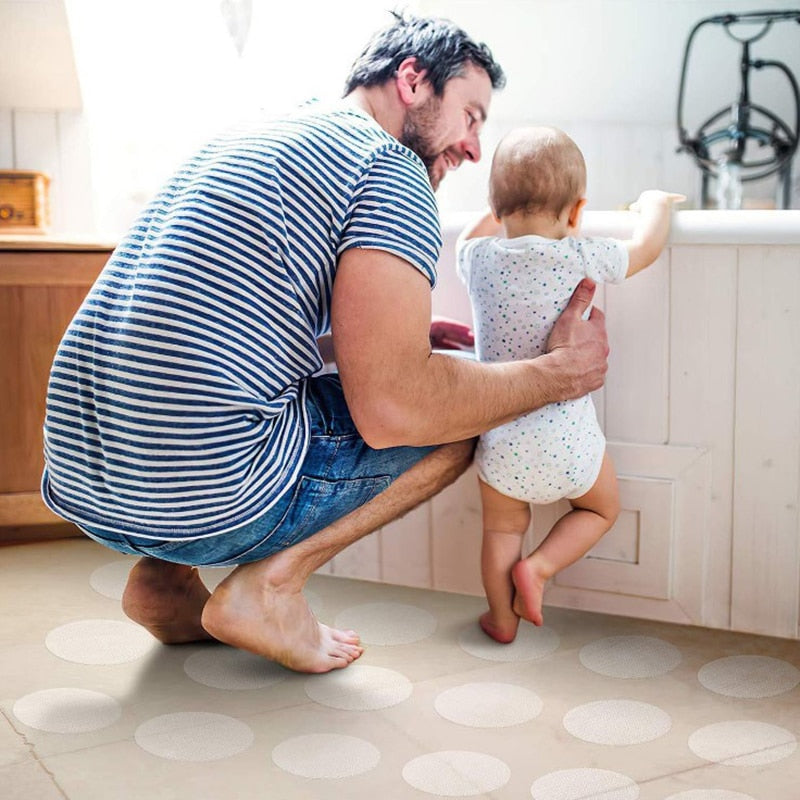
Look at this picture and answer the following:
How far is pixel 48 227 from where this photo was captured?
104 inches

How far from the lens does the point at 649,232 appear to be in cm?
156

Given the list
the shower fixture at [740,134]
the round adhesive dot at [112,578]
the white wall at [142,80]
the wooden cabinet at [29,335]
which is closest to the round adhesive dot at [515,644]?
the round adhesive dot at [112,578]

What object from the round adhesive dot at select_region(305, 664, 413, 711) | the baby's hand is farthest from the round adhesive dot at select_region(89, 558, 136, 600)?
the baby's hand

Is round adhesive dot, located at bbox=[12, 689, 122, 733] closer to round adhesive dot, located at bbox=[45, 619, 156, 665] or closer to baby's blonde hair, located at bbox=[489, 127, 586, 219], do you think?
round adhesive dot, located at bbox=[45, 619, 156, 665]

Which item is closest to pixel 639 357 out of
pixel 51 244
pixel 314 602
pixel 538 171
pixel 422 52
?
pixel 538 171

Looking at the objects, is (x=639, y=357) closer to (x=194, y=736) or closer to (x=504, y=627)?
(x=504, y=627)

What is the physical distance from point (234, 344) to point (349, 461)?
0.84ft

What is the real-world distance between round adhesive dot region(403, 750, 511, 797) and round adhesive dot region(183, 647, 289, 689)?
1.01ft

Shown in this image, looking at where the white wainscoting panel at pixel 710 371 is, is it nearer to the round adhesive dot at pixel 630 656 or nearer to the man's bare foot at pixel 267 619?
the round adhesive dot at pixel 630 656

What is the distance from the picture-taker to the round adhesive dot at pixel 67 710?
1.35m

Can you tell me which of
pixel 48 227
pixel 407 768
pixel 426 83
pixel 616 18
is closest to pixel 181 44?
pixel 48 227

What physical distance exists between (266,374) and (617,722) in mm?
626

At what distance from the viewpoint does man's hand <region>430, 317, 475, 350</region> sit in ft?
5.71

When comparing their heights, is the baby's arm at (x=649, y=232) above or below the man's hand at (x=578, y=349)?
above
